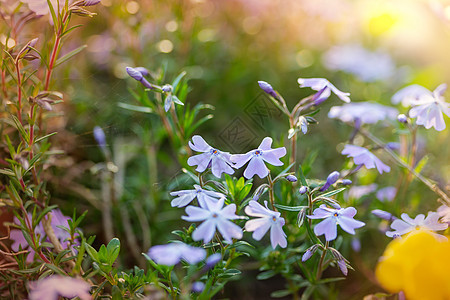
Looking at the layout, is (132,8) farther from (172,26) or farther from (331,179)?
(331,179)

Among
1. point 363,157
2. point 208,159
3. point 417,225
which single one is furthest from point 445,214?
point 208,159

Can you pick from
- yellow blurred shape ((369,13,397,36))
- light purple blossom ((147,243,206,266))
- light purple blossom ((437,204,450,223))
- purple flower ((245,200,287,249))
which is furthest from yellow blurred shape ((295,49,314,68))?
light purple blossom ((147,243,206,266))

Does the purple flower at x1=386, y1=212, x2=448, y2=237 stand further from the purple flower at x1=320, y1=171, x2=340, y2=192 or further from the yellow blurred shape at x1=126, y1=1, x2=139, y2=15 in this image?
the yellow blurred shape at x1=126, y1=1, x2=139, y2=15

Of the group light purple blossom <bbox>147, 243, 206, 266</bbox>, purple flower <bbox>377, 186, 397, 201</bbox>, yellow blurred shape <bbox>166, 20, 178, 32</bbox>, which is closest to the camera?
light purple blossom <bbox>147, 243, 206, 266</bbox>

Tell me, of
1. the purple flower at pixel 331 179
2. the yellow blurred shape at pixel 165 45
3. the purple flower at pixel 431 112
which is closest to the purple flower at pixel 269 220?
the purple flower at pixel 331 179

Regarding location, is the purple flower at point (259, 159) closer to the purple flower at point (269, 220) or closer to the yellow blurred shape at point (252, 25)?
the purple flower at point (269, 220)

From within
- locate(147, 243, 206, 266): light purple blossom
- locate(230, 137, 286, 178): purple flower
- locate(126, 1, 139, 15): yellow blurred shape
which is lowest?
locate(147, 243, 206, 266): light purple blossom
